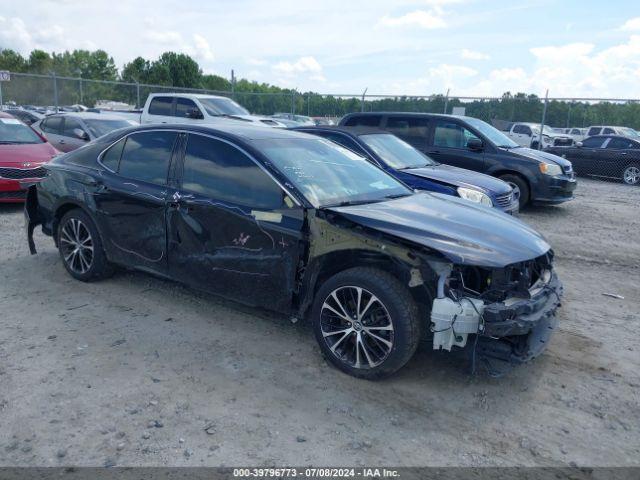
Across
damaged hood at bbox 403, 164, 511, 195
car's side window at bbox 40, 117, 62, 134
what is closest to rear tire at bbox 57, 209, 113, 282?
damaged hood at bbox 403, 164, 511, 195

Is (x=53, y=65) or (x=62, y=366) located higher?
(x=53, y=65)

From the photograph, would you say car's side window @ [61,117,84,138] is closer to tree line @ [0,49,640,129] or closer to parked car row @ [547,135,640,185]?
tree line @ [0,49,640,129]

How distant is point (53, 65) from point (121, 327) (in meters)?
69.2

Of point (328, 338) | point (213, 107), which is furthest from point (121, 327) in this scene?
point (213, 107)

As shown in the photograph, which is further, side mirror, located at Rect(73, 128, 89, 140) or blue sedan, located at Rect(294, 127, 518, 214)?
side mirror, located at Rect(73, 128, 89, 140)

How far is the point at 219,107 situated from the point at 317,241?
11.2 meters

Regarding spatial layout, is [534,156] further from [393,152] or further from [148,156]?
[148,156]

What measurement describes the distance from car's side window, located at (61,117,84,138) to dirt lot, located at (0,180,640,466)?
7.91m

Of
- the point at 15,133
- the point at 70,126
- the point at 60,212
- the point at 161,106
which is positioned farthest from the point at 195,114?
the point at 60,212

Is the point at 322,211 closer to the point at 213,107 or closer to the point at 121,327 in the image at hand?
the point at 121,327

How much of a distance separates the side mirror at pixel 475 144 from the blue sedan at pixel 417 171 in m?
1.77

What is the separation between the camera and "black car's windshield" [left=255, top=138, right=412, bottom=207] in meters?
4.12

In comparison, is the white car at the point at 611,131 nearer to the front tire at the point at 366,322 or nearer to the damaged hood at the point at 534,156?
the damaged hood at the point at 534,156

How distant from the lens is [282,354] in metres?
4.06
